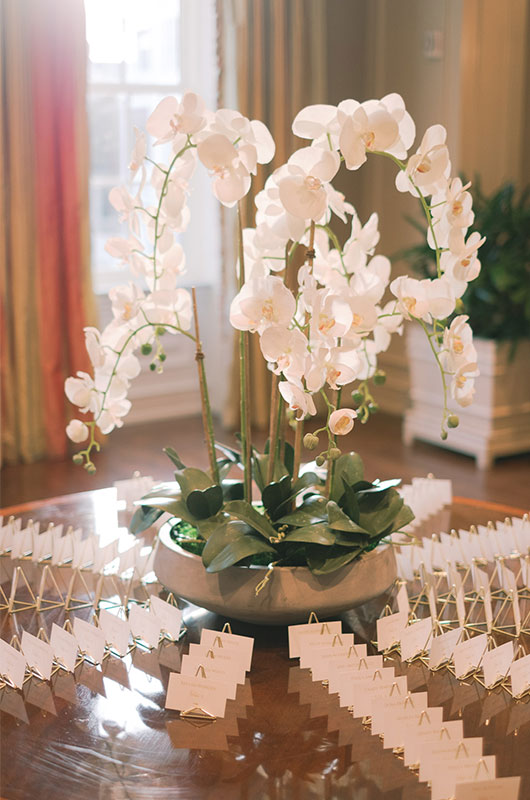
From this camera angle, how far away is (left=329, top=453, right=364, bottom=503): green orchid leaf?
136 centimetres

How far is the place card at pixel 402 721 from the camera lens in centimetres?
104

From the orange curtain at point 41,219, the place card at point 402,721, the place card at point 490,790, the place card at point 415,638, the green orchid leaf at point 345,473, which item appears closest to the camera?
the place card at point 490,790

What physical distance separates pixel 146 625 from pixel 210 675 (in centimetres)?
16

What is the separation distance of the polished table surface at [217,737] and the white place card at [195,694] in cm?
2

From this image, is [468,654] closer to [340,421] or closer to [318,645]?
[318,645]

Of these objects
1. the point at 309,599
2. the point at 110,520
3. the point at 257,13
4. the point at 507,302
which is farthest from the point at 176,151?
the point at 257,13

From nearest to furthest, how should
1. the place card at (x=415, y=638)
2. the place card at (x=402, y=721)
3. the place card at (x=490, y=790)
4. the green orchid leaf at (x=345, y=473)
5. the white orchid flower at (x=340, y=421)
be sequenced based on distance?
the place card at (x=490, y=790), the place card at (x=402, y=721), the white orchid flower at (x=340, y=421), the place card at (x=415, y=638), the green orchid leaf at (x=345, y=473)

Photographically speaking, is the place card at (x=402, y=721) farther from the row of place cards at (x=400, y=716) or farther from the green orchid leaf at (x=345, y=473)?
the green orchid leaf at (x=345, y=473)

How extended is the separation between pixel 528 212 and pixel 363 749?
3.48 metres

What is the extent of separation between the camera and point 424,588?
148 centimetres

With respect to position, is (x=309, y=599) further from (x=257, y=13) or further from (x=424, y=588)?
(x=257, y=13)

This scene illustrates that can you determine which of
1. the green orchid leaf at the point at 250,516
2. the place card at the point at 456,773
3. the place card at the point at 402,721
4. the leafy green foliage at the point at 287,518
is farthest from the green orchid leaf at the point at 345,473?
the place card at the point at 456,773

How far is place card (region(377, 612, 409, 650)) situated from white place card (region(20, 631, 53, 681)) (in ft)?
1.38

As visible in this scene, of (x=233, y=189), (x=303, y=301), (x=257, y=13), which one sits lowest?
(x=303, y=301)
